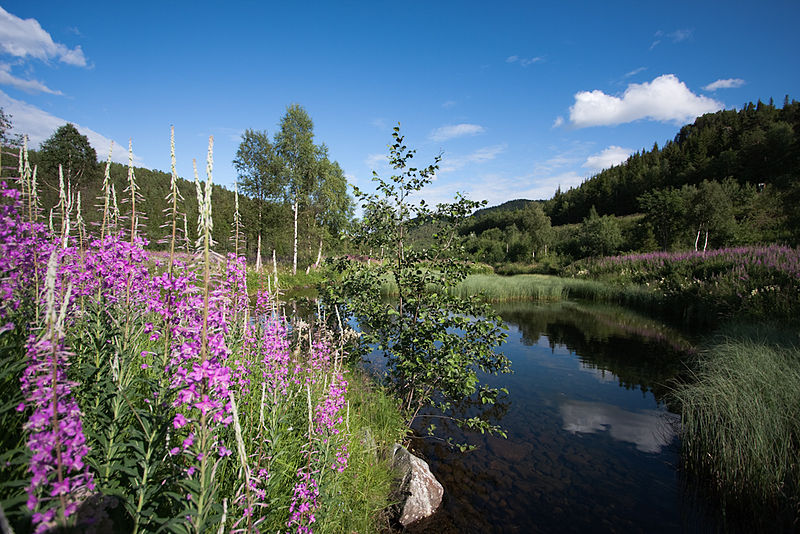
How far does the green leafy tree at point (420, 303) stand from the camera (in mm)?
5531

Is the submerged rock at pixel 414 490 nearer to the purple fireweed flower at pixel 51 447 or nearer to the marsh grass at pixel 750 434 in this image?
the purple fireweed flower at pixel 51 447

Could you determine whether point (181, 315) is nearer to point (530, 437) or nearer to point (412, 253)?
point (412, 253)

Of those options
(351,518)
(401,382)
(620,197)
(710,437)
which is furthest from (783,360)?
(620,197)

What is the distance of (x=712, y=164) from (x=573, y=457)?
84954 mm

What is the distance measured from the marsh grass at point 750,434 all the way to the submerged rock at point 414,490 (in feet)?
13.8

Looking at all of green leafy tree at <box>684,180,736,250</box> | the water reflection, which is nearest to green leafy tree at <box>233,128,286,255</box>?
the water reflection

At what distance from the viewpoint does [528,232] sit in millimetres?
60469

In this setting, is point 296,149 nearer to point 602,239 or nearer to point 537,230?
point 602,239

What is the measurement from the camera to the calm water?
16.0 feet

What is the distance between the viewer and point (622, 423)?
25.2 feet

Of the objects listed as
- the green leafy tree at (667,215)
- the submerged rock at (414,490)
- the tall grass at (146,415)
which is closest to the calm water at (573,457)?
the submerged rock at (414,490)

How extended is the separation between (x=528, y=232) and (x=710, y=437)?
191ft

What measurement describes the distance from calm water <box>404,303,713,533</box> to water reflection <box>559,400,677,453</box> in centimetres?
2

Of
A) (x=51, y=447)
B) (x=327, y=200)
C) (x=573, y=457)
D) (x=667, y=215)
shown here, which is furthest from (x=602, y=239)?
(x=51, y=447)
